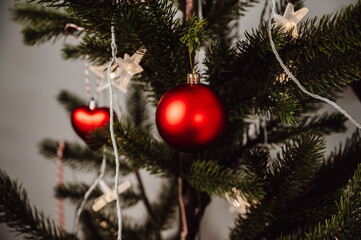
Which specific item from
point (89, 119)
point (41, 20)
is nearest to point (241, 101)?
point (89, 119)

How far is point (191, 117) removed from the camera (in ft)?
0.97

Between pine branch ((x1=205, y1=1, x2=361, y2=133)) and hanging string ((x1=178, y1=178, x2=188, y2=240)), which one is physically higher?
pine branch ((x1=205, y1=1, x2=361, y2=133))

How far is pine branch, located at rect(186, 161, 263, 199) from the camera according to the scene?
33cm

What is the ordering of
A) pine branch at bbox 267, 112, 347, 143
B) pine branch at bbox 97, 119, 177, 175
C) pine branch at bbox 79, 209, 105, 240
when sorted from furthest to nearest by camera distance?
pine branch at bbox 79, 209, 105, 240 → pine branch at bbox 267, 112, 347, 143 → pine branch at bbox 97, 119, 177, 175

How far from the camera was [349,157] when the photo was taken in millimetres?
403

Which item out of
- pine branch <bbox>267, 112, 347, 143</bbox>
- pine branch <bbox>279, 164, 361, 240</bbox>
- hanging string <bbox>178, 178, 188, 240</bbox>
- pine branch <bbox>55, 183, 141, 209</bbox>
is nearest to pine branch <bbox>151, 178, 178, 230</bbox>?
pine branch <bbox>55, 183, 141, 209</bbox>

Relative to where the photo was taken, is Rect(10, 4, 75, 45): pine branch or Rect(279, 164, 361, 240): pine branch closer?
Rect(279, 164, 361, 240): pine branch

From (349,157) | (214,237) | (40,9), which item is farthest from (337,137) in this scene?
(40,9)

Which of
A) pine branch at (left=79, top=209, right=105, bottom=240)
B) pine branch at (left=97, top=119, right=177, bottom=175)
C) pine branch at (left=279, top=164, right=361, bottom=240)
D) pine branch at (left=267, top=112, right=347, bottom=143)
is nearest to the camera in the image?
pine branch at (left=279, top=164, right=361, bottom=240)

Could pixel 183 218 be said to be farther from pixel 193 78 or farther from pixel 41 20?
pixel 41 20

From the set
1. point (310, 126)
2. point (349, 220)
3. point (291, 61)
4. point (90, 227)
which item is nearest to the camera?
point (349, 220)

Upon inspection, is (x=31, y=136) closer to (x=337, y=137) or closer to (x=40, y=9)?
(x=40, y=9)

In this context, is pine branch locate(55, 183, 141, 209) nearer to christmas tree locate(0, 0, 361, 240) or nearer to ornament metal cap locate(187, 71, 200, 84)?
christmas tree locate(0, 0, 361, 240)

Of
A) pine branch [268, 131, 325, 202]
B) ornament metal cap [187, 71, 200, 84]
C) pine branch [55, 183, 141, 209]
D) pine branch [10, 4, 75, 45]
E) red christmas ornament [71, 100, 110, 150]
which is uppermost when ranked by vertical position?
pine branch [10, 4, 75, 45]
